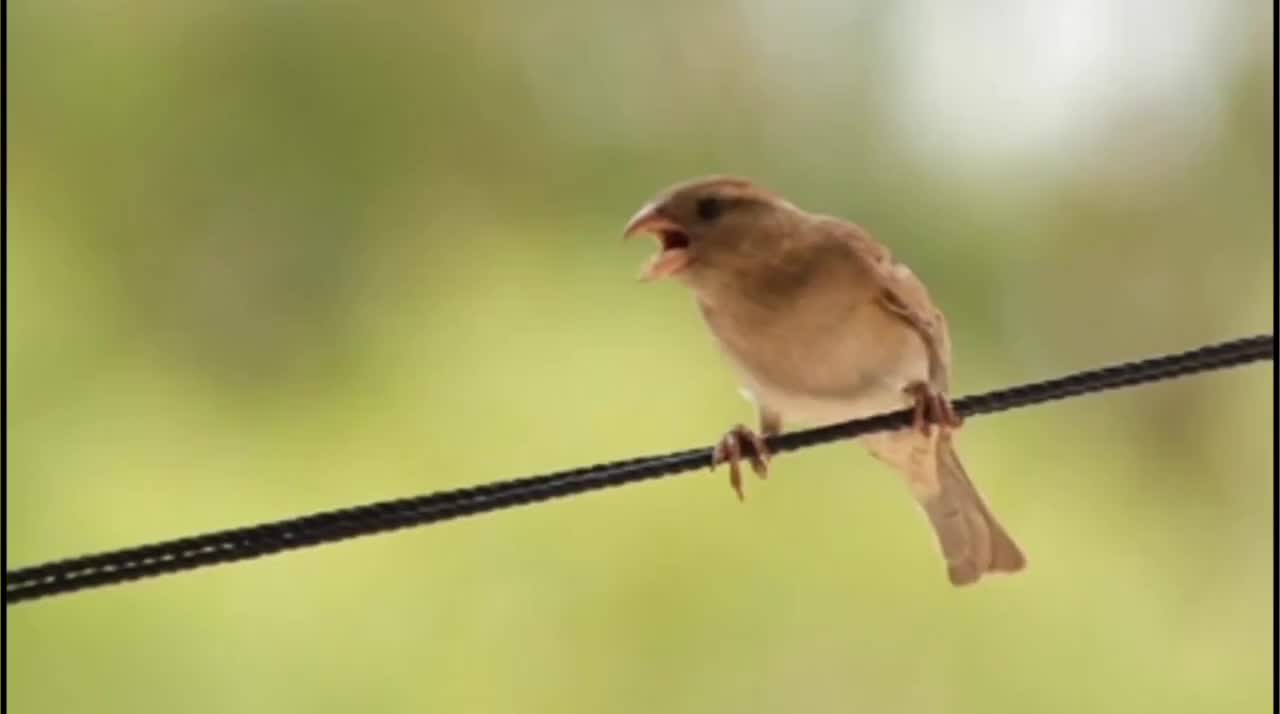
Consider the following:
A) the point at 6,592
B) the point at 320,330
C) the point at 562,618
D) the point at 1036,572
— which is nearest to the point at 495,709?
the point at 562,618

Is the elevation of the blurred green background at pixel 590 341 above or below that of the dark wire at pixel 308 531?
below

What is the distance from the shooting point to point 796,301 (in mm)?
1756

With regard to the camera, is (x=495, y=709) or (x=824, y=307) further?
(x=495, y=709)

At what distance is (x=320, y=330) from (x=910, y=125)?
2.68 feet

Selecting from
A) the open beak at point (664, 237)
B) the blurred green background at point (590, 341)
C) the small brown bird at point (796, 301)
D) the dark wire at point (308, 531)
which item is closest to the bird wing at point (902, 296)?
the small brown bird at point (796, 301)

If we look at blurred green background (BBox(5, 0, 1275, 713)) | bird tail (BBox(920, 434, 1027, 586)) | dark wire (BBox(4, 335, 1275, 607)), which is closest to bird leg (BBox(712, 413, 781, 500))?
bird tail (BBox(920, 434, 1027, 586))

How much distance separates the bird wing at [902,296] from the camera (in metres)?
1.76

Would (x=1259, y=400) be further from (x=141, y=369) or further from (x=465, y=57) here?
(x=141, y=369)

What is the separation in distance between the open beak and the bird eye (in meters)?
0.02

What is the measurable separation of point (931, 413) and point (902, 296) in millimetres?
134

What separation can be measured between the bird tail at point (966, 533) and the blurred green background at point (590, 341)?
2.23ft

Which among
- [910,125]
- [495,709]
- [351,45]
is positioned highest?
[351,45]

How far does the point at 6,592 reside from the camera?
112 centimetres

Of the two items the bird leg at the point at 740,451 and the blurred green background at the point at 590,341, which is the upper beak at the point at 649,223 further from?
the blurred green background at the point at 590,341
